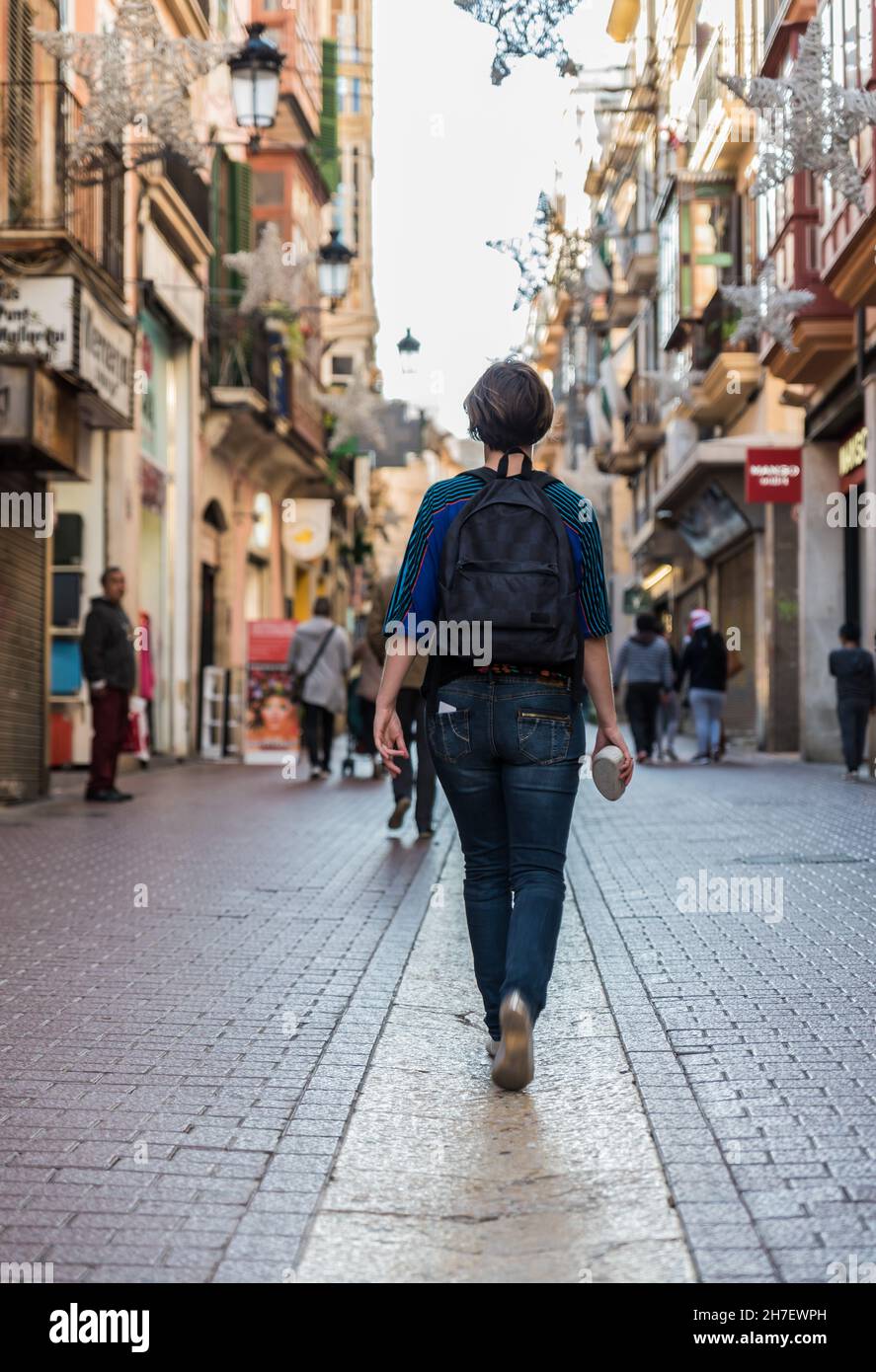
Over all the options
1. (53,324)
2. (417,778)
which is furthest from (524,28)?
(417,778)

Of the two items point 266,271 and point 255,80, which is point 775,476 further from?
point 255,80

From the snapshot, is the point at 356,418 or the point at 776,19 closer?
the point at 776,19

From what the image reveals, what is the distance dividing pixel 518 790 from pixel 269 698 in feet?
62.4

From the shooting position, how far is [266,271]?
94.9 ft

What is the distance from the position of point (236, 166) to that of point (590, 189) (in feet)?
98.2

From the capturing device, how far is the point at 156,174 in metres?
24.0

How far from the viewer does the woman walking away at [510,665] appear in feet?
15.7

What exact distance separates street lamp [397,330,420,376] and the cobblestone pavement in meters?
29.1

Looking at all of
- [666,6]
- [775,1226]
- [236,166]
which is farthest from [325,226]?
[775,1226]

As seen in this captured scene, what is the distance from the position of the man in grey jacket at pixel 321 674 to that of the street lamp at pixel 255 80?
16.6 feet

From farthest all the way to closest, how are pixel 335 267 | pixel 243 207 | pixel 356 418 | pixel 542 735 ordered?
pixel 356 418, pixel 243 207, pixel 335 267, pixel 542 735

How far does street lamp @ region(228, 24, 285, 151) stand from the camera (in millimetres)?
18859

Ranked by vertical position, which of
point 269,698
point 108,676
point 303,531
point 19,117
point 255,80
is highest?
point 255,80

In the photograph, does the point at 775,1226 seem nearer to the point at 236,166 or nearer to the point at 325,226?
the point at 236,166
